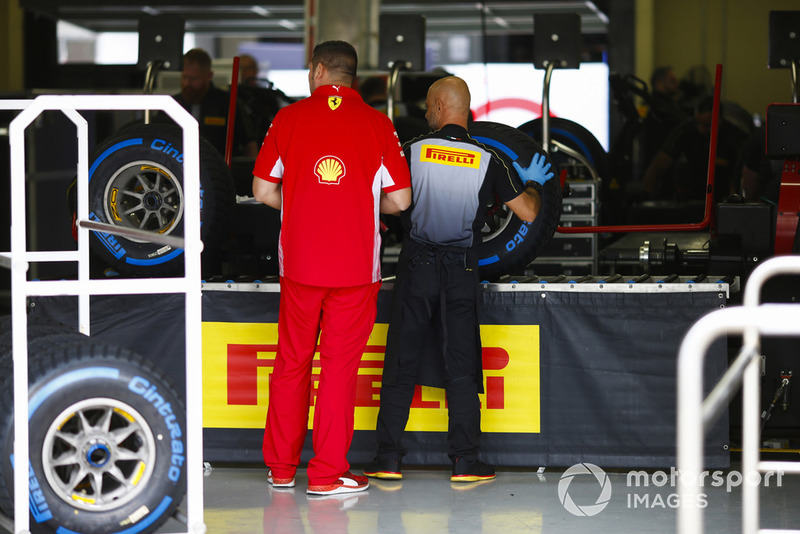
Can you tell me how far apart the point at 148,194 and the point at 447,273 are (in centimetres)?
130

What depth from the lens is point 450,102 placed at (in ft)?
13.9

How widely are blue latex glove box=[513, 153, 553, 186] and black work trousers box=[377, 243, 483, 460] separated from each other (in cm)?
42

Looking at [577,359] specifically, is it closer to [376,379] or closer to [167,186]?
[376,379]

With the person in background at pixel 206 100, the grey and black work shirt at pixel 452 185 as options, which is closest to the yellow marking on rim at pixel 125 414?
the grey and black work shirt at pixel 452 185

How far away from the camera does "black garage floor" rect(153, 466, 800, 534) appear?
375 cm

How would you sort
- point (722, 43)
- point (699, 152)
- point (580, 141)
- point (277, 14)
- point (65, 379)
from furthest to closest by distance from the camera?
point (277, 14) < point (722, 43) < point (699, 152) < point (580, 141) < point (65, 379)

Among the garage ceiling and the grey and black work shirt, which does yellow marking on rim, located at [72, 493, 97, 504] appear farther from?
the garage ceiling

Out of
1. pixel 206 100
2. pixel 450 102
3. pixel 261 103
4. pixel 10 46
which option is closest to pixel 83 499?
pixel 450 102

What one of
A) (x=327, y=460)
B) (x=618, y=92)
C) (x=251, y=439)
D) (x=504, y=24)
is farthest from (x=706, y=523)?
(x=504, y=24)

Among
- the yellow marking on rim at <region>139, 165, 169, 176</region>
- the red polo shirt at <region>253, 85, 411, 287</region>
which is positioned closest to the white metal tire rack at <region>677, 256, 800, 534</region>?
the red polo shirt at <region>253, 85, 411, 287</region>

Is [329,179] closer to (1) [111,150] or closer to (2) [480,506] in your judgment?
(1) [111,150]

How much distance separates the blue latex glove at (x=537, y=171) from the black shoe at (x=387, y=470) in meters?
1.23

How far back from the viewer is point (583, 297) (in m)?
4.36

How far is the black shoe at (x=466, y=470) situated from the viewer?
14.1 feet
